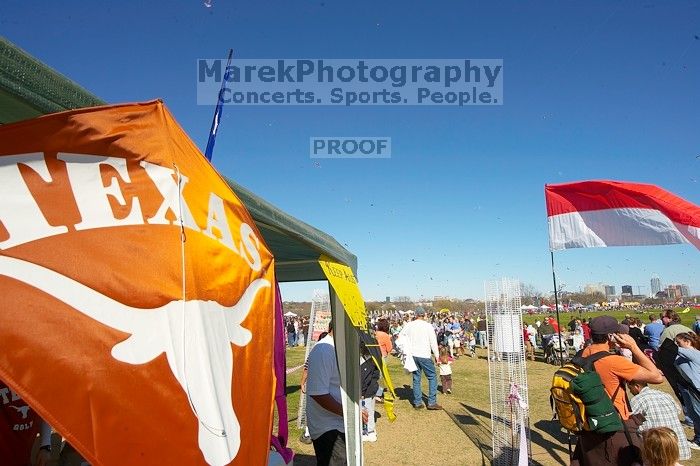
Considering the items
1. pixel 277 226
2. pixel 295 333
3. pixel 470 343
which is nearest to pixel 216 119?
pixel 277 226

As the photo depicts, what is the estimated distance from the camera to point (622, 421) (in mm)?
3395

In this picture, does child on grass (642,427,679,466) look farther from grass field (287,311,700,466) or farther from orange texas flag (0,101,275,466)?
grass field (287,311,700,466)

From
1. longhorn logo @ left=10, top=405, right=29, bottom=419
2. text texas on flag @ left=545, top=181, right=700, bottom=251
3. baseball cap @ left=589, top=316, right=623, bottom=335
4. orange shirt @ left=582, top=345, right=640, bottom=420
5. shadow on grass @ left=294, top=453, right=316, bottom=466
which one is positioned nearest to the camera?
longhorn logo @ left=10, top=405, right=29, bottom=419

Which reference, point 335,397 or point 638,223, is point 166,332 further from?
point 638,223

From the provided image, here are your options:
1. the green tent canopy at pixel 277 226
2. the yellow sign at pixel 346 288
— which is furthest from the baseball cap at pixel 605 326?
the green tent canopy at pixel 277 226

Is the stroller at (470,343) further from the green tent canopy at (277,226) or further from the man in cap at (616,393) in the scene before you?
the man in cap at (616,393)

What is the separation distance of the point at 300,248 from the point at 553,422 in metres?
6.31

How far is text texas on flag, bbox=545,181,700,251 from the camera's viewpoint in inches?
219

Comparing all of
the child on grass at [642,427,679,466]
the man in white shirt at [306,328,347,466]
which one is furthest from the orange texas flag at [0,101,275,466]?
the child on grass at [642,427,679,466]

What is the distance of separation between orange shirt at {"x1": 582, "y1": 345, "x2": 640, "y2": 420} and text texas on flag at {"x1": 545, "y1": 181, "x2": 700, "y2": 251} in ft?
9.10

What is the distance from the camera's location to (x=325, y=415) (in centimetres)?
407

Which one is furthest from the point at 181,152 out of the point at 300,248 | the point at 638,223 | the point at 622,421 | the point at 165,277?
the point at 638,223

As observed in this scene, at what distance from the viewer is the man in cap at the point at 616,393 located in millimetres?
3316

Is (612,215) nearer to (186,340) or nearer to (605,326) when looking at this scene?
(605,326)
